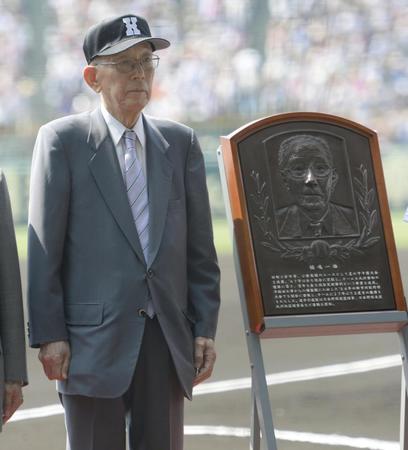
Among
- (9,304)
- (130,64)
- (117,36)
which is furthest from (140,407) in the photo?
(117,36)

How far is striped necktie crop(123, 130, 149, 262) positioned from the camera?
4238mm

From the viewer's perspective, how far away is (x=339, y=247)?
4809 mm

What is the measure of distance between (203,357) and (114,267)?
0.51 meters

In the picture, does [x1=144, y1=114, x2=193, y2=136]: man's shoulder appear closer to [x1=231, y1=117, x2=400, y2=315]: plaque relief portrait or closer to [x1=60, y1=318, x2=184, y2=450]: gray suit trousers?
[x1=231, y1=117, x2=400, y2=315]: plaque relief portrait

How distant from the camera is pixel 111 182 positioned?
4223mm

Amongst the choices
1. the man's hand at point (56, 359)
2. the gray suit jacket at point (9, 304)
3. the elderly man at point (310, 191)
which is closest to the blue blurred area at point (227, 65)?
the elderly man at point (310, 191)

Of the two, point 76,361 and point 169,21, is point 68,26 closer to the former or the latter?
point 169,21

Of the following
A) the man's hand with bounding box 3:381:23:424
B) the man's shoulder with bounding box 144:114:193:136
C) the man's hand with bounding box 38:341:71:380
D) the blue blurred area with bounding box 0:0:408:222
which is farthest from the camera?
the blue blurred area with bounding box 0:0:408:222

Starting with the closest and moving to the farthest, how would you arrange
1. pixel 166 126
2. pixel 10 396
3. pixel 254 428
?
pixel 10 396 → pixel 166 126 → pixel 254 428

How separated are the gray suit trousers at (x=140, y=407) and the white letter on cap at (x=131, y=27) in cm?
107

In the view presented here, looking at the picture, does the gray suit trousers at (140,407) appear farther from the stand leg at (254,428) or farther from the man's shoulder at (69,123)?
the man's shoulder at (69,123)

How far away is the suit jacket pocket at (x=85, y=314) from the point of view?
13.6 ft

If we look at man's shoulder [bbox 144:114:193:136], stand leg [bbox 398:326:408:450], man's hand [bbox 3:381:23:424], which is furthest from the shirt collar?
stand leg [bbox 398:326:408:450]

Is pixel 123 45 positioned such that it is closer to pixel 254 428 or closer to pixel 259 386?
pixel 259 386
